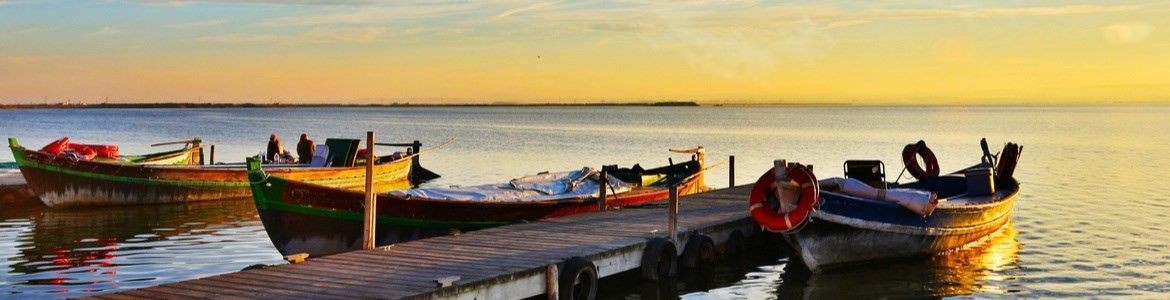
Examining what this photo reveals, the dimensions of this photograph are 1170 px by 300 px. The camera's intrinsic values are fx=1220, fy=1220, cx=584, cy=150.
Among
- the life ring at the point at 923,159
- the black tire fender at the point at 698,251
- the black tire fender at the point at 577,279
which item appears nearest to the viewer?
the black tire fender at the point at 577,279

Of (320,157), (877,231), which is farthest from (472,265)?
(320,157)

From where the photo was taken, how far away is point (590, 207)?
74.5 feet

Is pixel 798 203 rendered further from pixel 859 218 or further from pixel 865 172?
pixel 865 172

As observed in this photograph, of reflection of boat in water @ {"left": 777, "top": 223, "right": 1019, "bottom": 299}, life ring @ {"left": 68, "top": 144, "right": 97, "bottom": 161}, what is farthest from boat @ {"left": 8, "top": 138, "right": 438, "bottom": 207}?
reflection of boat in water @ {"left": 777, "top": 223, "right": 1019, "bottom": 299}

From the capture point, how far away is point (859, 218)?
1839cm

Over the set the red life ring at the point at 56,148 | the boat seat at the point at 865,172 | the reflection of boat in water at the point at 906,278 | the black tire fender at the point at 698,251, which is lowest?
the reflection of boat in water at the point at 906,278

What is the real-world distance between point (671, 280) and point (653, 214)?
315 cm

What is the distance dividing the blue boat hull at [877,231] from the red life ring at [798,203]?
1.48 ft

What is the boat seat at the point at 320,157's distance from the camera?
31750 mm

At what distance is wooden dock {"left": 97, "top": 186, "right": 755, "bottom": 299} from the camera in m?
12.8

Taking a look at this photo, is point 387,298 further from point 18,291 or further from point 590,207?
point 590,207

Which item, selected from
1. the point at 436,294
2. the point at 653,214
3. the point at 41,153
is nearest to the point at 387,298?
the point at 436,294

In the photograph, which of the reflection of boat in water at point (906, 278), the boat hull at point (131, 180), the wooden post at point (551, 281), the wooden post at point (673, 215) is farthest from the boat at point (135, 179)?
the wooden post at point (551, 281)

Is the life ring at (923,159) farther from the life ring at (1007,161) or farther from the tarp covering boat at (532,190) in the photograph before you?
the tarp covering boat at (532,190)
